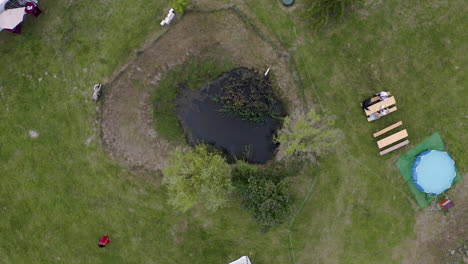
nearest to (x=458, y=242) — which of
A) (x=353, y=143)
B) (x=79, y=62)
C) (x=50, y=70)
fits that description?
(x=353, y=143)

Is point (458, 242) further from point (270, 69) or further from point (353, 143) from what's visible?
point (270, 69)

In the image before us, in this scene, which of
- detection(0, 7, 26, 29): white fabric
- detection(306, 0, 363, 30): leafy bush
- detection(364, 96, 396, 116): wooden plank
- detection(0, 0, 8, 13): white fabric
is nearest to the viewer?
detection(306, 0, 363, 30): leafy bush

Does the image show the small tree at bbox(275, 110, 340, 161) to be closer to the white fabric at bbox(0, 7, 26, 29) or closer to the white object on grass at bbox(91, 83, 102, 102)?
the white object on grass at bbox(91, 83, 102, 102)

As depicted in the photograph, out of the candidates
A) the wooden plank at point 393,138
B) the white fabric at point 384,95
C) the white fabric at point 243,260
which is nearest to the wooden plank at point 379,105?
the white fabric at point 384,95

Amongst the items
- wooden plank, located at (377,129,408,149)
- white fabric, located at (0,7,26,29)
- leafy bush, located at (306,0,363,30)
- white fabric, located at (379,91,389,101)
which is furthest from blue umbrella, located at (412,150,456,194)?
white fabric, located at (0,7,26,29)

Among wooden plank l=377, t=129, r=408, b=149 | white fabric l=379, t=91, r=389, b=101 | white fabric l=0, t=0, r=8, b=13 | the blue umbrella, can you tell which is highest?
white fabric l=0, t=0, r=8, b=13

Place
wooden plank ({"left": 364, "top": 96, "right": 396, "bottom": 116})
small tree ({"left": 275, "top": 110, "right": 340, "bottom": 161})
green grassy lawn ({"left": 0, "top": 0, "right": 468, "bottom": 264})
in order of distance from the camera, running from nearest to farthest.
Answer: small tree ({"left": 275, "top": 110, "right": 340, "bottom": 161})
wooden plank ({"left": 364, "top": 96, "right": 396, "bottom": 116})
green grassy lawn ({"left": 0, "top": 0, "right": 468, "bottom": 264})
